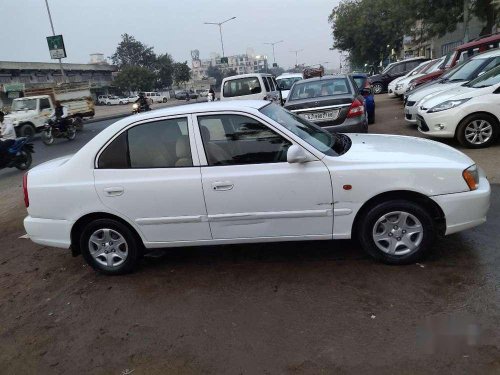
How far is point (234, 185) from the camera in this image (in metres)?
3.88

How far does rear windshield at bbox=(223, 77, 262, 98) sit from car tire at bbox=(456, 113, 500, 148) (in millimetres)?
6990

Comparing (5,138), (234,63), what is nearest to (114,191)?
(5,138)

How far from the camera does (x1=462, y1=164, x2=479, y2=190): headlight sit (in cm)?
372

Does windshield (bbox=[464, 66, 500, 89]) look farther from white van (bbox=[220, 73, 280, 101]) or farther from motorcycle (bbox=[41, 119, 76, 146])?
motorcycle (bbox=[41, 119, 76, 146])

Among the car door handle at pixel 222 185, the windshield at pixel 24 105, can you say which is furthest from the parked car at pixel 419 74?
the windshield at pixel 24 105

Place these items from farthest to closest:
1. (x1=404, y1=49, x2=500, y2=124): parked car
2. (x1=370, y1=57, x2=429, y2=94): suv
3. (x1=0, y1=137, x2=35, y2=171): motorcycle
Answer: (x1=370, y1=57, x2=429, y2=94): suv, (x1=0, y1=137, x2=35, y2=171): motorcycle, (x1=404, y1=49, x2=500, y2=124): parked car

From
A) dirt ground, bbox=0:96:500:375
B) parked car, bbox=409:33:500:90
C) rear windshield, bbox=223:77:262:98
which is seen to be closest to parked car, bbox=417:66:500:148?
dirt ground, bbox=0:96:500:375

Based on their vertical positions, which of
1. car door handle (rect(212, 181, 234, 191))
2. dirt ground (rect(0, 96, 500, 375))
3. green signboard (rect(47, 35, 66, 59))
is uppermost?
green signboard (rect(47, 35, 66, 59))

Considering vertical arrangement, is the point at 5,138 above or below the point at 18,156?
above

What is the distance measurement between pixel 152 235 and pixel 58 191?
3.30ft

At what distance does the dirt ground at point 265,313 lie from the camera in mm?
2883

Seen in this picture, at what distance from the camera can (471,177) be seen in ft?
12.3

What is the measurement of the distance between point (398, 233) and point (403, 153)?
72 cm

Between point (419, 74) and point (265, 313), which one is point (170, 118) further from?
point (419, 74)
